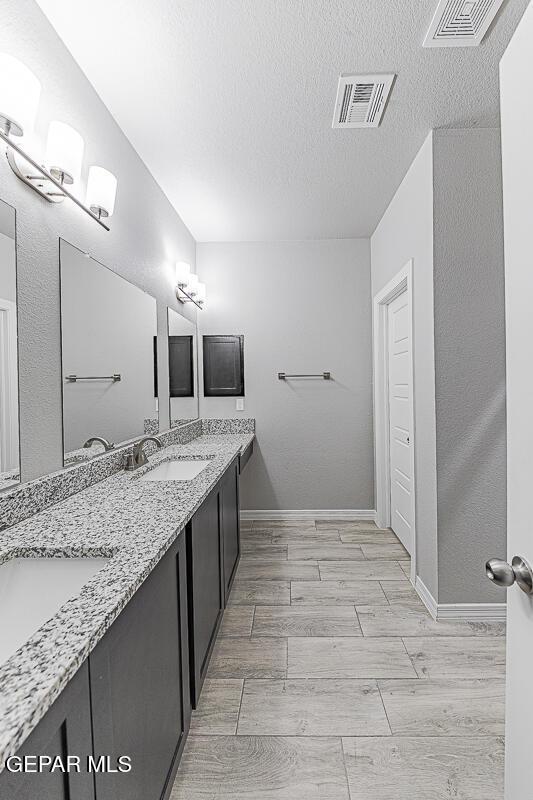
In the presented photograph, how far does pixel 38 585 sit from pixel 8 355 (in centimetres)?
73

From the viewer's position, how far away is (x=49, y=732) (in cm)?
76

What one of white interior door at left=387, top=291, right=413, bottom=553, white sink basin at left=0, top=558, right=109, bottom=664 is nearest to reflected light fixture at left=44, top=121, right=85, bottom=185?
white sink basin at left=0, top=558, right=109, bottom=664

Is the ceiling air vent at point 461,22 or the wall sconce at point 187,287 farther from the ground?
the ceiling air vent at point 461,22

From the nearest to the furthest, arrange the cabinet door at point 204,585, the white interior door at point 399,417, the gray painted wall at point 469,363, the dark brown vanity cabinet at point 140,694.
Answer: the dark brown vanity cabinet at point 140,694, the cabinet door at point 204,585, the gray painted wall at point 469,363, the white interior door at point 399,417

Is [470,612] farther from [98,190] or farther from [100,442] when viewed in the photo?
[98,190]

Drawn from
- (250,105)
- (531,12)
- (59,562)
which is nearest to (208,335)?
(250,105)

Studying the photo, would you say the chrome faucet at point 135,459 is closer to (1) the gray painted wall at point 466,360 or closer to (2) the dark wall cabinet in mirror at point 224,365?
(1) the gray painted wall at point 466,360

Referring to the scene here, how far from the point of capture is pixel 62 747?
2.64 ft

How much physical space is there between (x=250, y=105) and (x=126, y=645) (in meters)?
2.35

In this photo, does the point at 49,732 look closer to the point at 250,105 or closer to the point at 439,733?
the point at 439,733

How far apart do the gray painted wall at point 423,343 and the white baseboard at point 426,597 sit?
1.4 inches

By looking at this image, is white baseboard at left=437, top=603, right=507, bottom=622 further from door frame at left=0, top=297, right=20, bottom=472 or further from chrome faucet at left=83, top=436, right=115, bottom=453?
door frame at left=0, top=297, right=20, bottom=472

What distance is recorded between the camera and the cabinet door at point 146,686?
0.98 metres

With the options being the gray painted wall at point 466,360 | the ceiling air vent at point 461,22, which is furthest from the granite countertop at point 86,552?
the ceiling air vent at point 461,22
